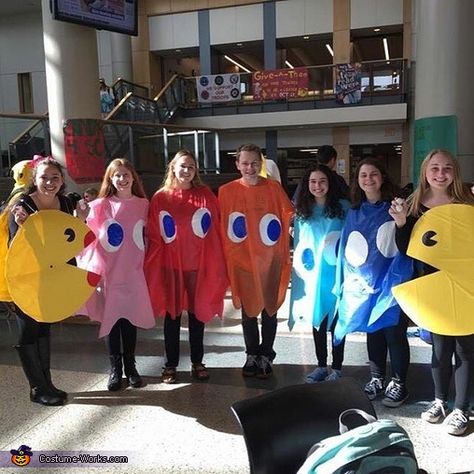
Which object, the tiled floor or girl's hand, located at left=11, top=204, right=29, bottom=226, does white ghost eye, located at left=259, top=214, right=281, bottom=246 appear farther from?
girl's hand, located at left=11, top=204, right=29, bottom=226

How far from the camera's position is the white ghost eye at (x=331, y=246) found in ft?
11.2

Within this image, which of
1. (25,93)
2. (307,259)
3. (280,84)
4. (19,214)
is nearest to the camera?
(19,214)

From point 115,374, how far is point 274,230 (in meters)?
1.51

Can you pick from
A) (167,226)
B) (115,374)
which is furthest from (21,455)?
(167,226)

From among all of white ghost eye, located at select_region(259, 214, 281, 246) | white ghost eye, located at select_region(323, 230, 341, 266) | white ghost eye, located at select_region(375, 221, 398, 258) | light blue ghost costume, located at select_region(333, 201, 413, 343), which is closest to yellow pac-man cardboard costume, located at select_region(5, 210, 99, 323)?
white ghost eye, located at select_region(259, 214, 281, 246)

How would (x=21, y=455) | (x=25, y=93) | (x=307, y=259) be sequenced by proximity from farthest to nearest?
(x=25, y=93) < (x=307, y=259) < (x=21, y=455)

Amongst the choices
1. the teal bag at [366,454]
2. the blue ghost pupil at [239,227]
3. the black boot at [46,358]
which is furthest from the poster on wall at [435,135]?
the teal bag at [366,454]

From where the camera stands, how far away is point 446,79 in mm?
6660

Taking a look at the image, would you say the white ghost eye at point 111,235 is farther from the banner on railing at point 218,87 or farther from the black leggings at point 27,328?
the banner on railing at point 218,87

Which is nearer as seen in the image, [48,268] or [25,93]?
[48,268]

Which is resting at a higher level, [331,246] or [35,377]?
[331,246]

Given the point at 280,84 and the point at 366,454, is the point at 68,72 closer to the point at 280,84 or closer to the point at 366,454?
the point at 366,454

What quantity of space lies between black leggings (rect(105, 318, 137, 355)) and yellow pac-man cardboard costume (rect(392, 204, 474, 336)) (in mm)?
1884

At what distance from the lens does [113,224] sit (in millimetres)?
3486
